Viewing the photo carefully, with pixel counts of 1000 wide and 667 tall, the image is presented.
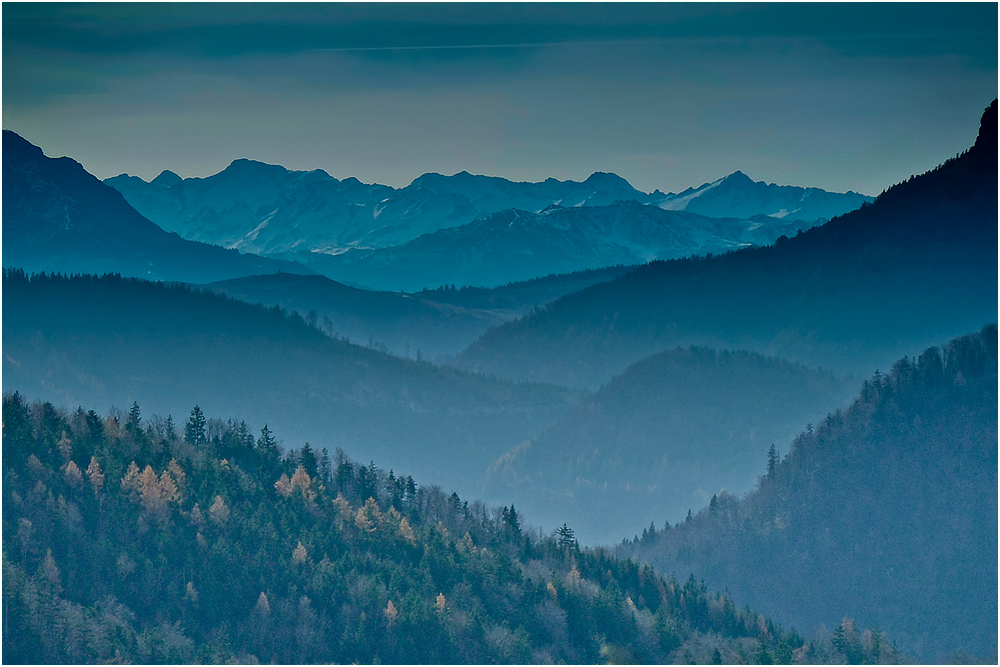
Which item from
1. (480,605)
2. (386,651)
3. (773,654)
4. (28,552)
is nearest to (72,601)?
(28,552)

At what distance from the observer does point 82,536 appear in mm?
186875

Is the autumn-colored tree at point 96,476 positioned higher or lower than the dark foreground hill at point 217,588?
higher

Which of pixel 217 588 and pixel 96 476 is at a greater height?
pixel 96 476

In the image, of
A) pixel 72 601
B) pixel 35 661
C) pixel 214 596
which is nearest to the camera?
pixel 35 661

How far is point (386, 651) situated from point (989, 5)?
125138mm

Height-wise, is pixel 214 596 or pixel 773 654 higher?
pixel 214 596

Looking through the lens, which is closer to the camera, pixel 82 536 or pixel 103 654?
pixel 103 654

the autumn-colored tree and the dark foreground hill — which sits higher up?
the autumn-colored tree

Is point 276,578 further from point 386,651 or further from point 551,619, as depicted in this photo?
point 551,619

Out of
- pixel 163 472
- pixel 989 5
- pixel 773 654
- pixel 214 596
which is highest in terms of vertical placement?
pixel 989 5

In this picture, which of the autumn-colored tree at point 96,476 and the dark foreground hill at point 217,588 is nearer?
→ the dark foreground hill at point 217,588

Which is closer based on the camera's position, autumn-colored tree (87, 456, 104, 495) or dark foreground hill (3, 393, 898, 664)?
dark foreground hill (3, 393, 898, 664)

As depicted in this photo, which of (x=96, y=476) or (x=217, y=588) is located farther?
(x=96, y=476)

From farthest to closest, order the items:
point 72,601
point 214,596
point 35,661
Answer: point 214,596
point 72,601
point 35,661
